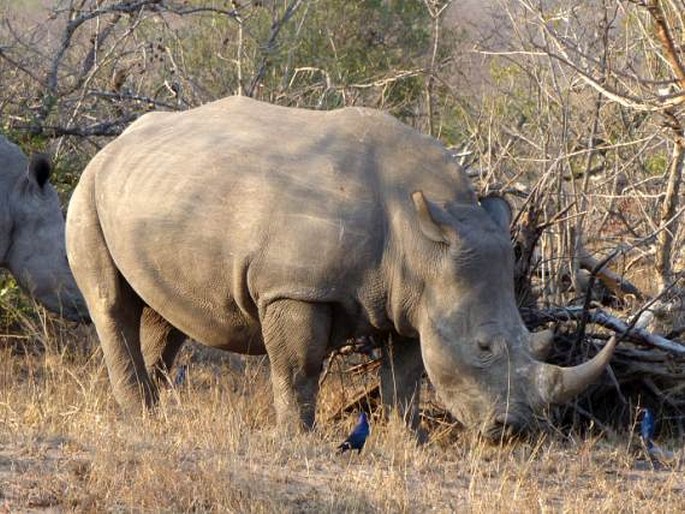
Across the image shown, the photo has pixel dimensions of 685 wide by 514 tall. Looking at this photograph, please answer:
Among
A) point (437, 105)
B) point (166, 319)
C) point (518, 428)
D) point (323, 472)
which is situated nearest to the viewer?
point (323, 472)

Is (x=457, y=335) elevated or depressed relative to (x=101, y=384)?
elevated

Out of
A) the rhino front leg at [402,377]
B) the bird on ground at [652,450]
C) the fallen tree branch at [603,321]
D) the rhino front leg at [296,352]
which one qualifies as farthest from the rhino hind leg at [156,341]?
the bird on ground at [652,450]

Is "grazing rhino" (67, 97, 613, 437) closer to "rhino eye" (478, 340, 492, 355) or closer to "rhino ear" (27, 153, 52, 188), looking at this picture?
"rhino eye" (478, 340, 492, 355)

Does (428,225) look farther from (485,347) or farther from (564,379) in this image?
(564,379)

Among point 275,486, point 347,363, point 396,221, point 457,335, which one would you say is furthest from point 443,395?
point 347,363

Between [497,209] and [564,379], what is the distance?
971 millimetres

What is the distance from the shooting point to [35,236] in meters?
9.96

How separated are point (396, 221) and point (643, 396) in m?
2.17

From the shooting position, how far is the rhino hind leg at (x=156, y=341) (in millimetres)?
8680

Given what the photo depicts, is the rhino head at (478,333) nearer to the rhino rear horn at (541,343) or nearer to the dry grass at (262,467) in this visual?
the rhino rear horn at (541,343)

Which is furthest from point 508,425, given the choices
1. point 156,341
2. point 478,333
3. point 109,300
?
point 156,341

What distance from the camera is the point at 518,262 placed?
8.22 m

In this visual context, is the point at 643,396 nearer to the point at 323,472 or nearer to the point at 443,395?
the point at 443,395

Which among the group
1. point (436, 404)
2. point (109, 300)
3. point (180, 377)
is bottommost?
point (180, 377)
